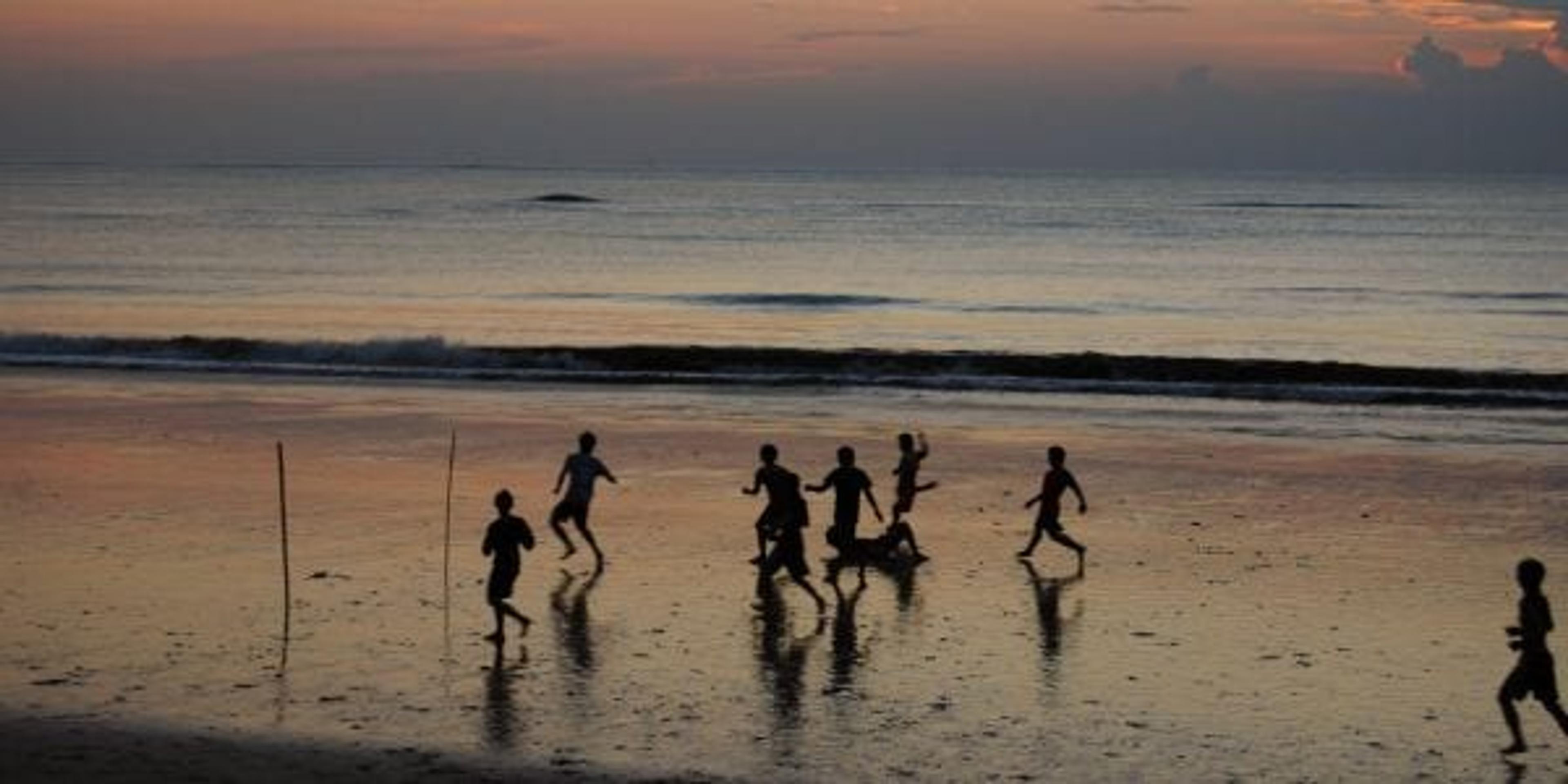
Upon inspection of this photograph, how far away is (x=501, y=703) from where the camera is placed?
12500mm

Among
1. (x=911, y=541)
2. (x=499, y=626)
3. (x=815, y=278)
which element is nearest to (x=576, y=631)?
(x=499, y=626)

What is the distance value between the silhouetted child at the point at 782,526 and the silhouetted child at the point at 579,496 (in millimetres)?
1709

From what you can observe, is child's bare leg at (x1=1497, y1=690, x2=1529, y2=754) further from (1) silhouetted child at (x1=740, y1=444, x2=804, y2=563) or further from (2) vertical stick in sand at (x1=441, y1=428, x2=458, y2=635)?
(2) vertical stick in sand at (x1=441, y1=428, x2=458, y2=635)

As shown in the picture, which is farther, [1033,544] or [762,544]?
[1033,544]

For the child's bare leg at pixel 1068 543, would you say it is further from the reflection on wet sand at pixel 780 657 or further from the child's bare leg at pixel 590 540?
the child's bare leg at pixel 590 540

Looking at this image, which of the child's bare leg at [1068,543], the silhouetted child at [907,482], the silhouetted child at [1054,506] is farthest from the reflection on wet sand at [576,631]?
the child's bare leg at [1068,543]

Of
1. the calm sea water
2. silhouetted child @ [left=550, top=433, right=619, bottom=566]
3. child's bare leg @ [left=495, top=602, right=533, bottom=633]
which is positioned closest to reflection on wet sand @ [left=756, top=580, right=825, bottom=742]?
child's bare leg @ [left=495, top=602, right=533, bottom=633]

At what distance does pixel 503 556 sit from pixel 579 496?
3.49 metres

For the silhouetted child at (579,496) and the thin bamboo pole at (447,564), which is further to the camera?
the silhouetted child at (579,496)

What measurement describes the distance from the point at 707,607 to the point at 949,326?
130ft

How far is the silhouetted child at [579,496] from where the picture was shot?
17.8m

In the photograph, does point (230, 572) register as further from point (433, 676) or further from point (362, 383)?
point (362, 383)

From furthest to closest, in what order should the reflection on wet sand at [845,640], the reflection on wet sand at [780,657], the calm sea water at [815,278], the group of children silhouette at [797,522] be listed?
1. the calm sea water at [815,278]
2. the group of children silhouette at [797,522]
3. the reflection on wet sand at [845,640]
4. the reflection on wet sand at [780,657]

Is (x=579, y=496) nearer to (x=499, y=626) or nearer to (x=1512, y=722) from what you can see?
(x=499, y=626)
